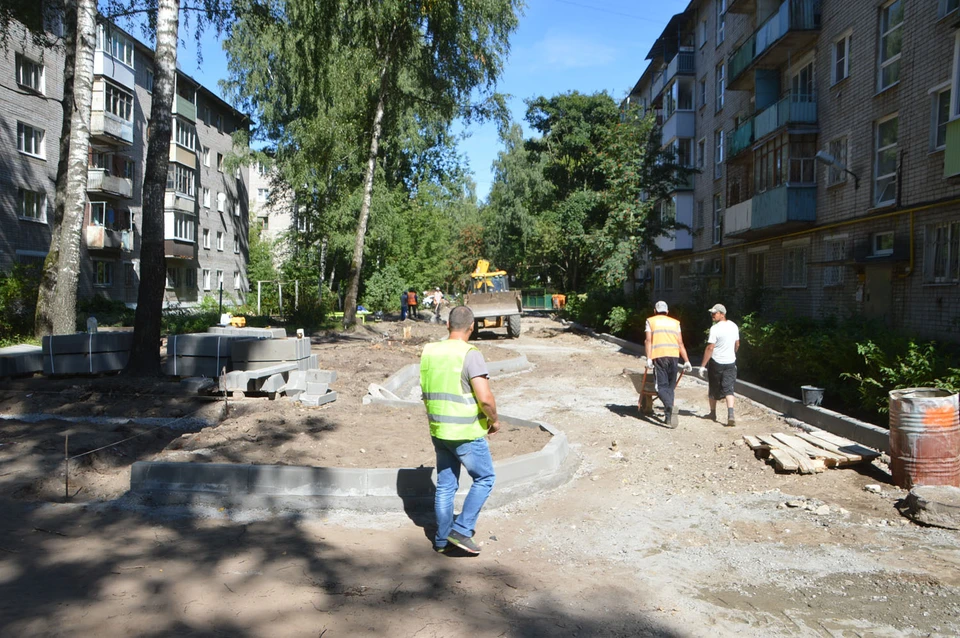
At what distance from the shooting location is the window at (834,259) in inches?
728

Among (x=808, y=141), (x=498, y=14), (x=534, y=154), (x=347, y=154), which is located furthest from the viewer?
(x=534, y=154)

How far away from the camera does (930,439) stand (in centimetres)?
632

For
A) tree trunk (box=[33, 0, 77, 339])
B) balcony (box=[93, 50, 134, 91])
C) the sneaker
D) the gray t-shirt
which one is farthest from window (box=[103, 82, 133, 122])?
the sneaker

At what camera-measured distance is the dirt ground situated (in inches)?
150

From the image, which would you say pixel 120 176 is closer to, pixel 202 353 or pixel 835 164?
pixel 202 353

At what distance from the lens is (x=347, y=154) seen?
25.8 m

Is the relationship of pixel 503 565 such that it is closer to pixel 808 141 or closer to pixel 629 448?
pixel 629 448

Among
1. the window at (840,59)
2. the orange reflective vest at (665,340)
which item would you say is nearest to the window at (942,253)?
the window at (840,59)

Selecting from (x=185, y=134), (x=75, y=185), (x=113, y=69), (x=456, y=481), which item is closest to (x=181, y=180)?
(x=185, y=134)

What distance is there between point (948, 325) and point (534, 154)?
33.0 metres

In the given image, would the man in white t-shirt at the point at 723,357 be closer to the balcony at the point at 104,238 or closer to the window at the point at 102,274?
the balcony at the point at 104,238

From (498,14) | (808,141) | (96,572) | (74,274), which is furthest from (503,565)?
(498,14)

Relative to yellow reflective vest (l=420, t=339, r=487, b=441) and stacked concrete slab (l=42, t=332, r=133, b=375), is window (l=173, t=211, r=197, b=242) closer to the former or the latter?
stacked concrete slab (l=42, t=332, r=133, b=375)

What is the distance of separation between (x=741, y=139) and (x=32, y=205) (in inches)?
1065
